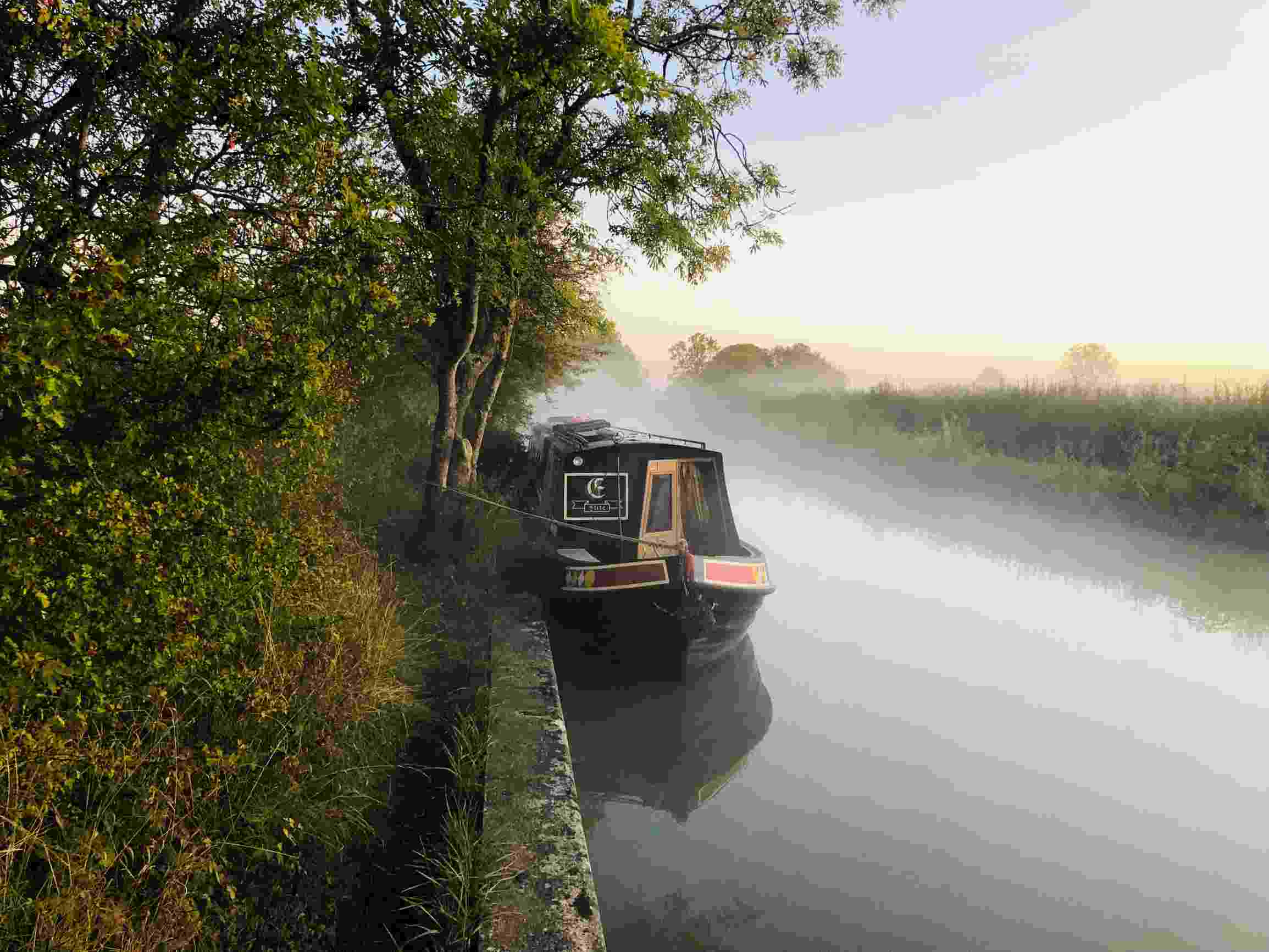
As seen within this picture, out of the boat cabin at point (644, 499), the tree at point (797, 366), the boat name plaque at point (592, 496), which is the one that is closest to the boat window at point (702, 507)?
the boat cabin at point (644, 499)

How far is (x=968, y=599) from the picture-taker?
9.34m

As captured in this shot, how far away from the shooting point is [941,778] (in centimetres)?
539

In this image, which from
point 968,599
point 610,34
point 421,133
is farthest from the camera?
point 968,599

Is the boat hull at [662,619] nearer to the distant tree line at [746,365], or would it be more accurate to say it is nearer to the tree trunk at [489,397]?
the tree trunk at [489,397]

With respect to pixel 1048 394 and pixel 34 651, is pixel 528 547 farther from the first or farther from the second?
pixel 1048 394

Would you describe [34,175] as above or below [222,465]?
above

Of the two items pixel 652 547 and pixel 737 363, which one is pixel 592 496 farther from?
pixel 737 363

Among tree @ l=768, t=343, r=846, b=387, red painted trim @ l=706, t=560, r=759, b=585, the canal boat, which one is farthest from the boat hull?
tree @ l=768, t=343, r=846, b=387

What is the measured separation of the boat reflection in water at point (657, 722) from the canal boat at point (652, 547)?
1.31 ft

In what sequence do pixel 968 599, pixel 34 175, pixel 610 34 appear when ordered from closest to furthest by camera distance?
pixel 34 175, pixel 610 34, pixel 968 599

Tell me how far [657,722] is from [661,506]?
2652 mm

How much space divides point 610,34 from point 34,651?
485 cm

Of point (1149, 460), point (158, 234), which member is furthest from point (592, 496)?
point (1149, 460)

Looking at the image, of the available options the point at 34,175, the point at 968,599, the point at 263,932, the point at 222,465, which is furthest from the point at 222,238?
the point at 968,599
